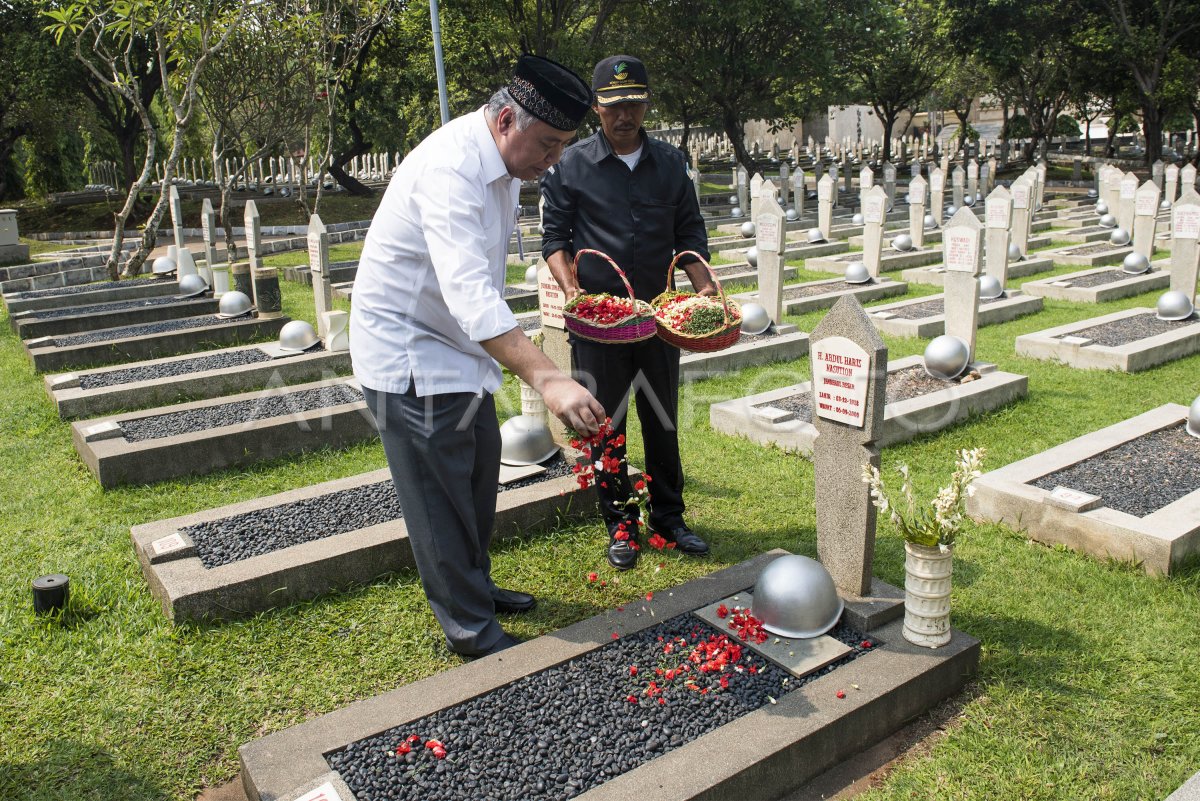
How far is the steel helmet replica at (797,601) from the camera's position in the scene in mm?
3529

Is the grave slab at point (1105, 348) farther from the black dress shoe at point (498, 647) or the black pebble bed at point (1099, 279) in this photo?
the black dress shoe at point (498, 647)

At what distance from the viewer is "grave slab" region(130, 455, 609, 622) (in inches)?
164

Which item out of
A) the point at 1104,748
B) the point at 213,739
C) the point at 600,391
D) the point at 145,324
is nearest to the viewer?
the point at 1104,748

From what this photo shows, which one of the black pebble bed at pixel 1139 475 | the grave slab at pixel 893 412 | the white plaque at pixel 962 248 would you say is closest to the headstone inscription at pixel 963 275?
the white plaque at pixel 962 248

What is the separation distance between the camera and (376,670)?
3.76 m

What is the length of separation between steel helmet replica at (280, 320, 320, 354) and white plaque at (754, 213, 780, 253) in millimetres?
4679

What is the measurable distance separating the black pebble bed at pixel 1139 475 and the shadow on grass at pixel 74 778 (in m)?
4.53

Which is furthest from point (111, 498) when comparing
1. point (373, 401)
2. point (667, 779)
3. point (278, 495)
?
point (667, 779)

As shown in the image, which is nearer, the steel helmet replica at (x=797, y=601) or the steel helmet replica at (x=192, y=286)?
the steel helmet replica at (x=797, y=601)

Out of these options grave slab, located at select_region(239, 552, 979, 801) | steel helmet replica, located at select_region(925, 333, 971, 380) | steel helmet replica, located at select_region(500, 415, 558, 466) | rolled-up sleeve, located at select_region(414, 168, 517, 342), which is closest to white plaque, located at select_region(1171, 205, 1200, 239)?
steel helmet replica, located at select_region(925, 333, 971, 380)

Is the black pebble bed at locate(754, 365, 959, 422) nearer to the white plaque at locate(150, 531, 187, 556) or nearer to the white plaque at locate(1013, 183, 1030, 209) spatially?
the white plaque at locate(150, 531, 187, 556)

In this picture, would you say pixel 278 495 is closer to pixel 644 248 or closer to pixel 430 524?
pixel 430 524

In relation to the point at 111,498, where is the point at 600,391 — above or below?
above

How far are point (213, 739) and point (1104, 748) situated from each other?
317 cm
